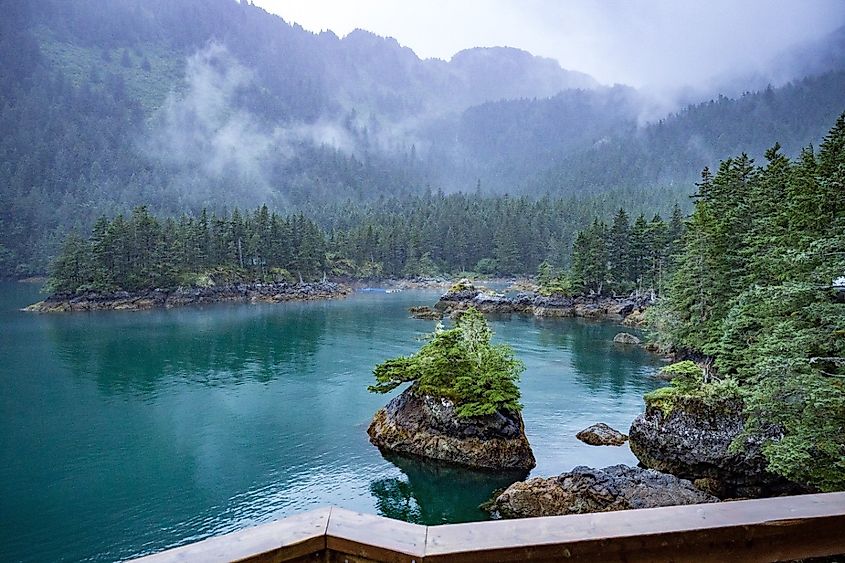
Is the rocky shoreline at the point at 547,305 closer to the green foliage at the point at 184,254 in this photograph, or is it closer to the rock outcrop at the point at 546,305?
the rock outcrop at the point at 546,305

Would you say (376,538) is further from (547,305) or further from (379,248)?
(379,248)

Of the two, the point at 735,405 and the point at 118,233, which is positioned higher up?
the point at 118,233

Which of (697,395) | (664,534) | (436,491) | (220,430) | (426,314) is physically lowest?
(436,491)

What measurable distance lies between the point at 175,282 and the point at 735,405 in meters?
81.3

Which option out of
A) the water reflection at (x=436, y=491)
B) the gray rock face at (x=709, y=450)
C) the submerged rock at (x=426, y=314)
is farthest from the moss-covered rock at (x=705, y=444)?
the submerged rock at (x=426, y=314)

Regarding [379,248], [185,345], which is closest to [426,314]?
[185,345]

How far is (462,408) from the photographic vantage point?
78.4ft

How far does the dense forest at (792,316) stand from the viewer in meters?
13.7

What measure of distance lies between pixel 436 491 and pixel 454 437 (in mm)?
2990

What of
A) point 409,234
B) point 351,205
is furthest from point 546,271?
point 351,205

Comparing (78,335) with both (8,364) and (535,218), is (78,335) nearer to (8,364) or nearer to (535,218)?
(8,364)

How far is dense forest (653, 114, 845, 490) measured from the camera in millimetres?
13734

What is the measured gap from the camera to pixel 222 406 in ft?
107

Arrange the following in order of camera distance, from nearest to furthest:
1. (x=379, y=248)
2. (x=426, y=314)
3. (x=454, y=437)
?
(x=454, y=437) → (x=426, y=314) → (x=379, y=248)
